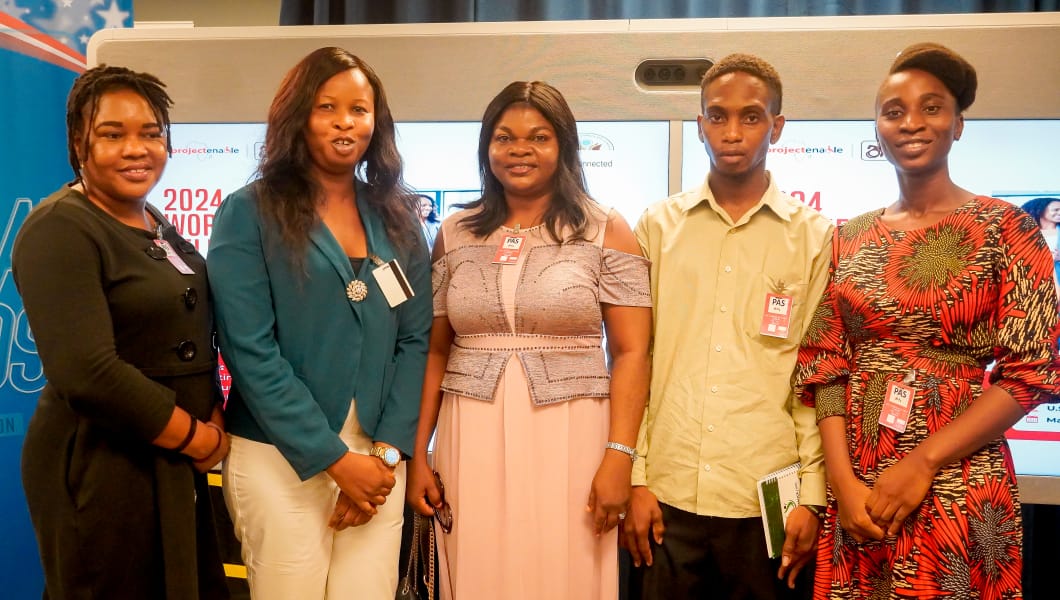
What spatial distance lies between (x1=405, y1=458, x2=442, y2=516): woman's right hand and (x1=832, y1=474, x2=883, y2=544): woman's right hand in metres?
0.94

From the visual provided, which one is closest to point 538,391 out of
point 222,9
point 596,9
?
point 596,9

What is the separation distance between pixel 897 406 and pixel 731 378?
37 cm

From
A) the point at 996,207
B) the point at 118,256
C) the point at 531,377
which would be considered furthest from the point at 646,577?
the point at 118,256

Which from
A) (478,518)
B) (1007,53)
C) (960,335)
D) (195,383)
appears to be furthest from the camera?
(1007,53)

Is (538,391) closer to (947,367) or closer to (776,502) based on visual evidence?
(776,502)

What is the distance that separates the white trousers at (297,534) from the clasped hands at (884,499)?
1034mm

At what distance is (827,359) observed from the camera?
174cm

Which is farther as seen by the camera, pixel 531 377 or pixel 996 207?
pixel 531 377

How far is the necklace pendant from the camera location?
1745mm

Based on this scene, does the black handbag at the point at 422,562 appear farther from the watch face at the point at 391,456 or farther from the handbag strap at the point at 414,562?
the watch face at the point at 391,456

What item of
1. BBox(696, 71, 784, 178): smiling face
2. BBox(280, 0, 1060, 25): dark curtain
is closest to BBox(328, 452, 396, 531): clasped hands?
BBox(696, 71, 784, 178): smiling face

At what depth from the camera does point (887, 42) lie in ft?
8.40

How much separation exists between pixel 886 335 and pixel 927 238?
221 millimetres

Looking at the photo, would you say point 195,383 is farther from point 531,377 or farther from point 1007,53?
point 1007,53
